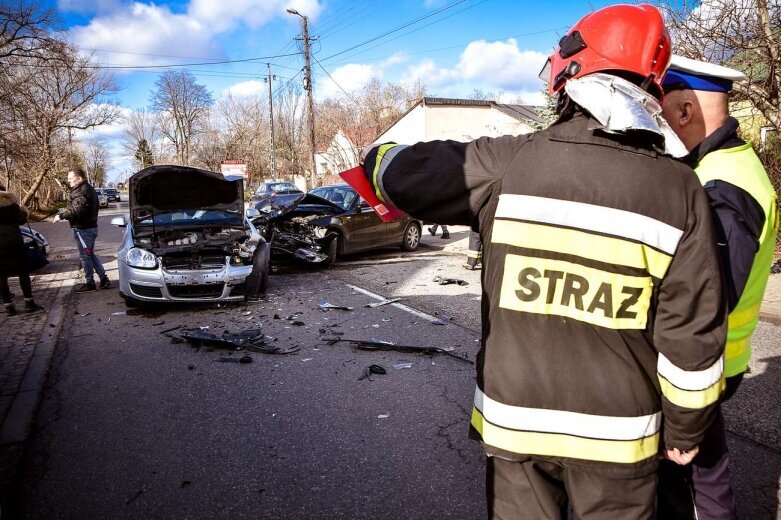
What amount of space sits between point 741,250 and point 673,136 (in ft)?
1.45

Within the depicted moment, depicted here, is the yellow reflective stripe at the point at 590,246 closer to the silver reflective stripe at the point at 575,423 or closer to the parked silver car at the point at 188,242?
the silver reflective stripe at the point at 575,423

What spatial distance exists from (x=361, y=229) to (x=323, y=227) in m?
1.06

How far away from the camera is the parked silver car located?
21.2 ft

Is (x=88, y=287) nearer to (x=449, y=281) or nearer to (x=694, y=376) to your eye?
(x=449, y=281)

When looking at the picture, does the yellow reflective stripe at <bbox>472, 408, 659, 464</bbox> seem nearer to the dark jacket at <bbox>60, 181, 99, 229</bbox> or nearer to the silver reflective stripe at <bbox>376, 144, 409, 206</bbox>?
the silver reflective stripe at <bbox>376, 144, 409, 206</bbox>

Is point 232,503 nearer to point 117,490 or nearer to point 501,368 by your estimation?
point 117,490

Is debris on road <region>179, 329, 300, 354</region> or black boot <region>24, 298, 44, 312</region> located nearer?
debris on road <region>179, 329, 300, 354</region>

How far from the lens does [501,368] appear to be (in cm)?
151

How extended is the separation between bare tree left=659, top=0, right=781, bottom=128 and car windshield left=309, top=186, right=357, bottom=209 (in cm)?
712

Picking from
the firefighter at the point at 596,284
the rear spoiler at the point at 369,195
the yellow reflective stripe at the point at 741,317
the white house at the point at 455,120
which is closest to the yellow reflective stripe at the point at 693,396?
the firefighter at the point at 596,284

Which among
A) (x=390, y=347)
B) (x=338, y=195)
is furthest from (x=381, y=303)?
(x=338, y=195)

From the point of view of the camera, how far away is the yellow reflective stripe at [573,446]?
1415 millimetres

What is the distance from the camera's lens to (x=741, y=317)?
1.71 m

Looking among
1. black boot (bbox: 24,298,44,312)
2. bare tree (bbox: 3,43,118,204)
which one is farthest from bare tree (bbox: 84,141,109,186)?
black boot (bbox: 24,298,44,312)
